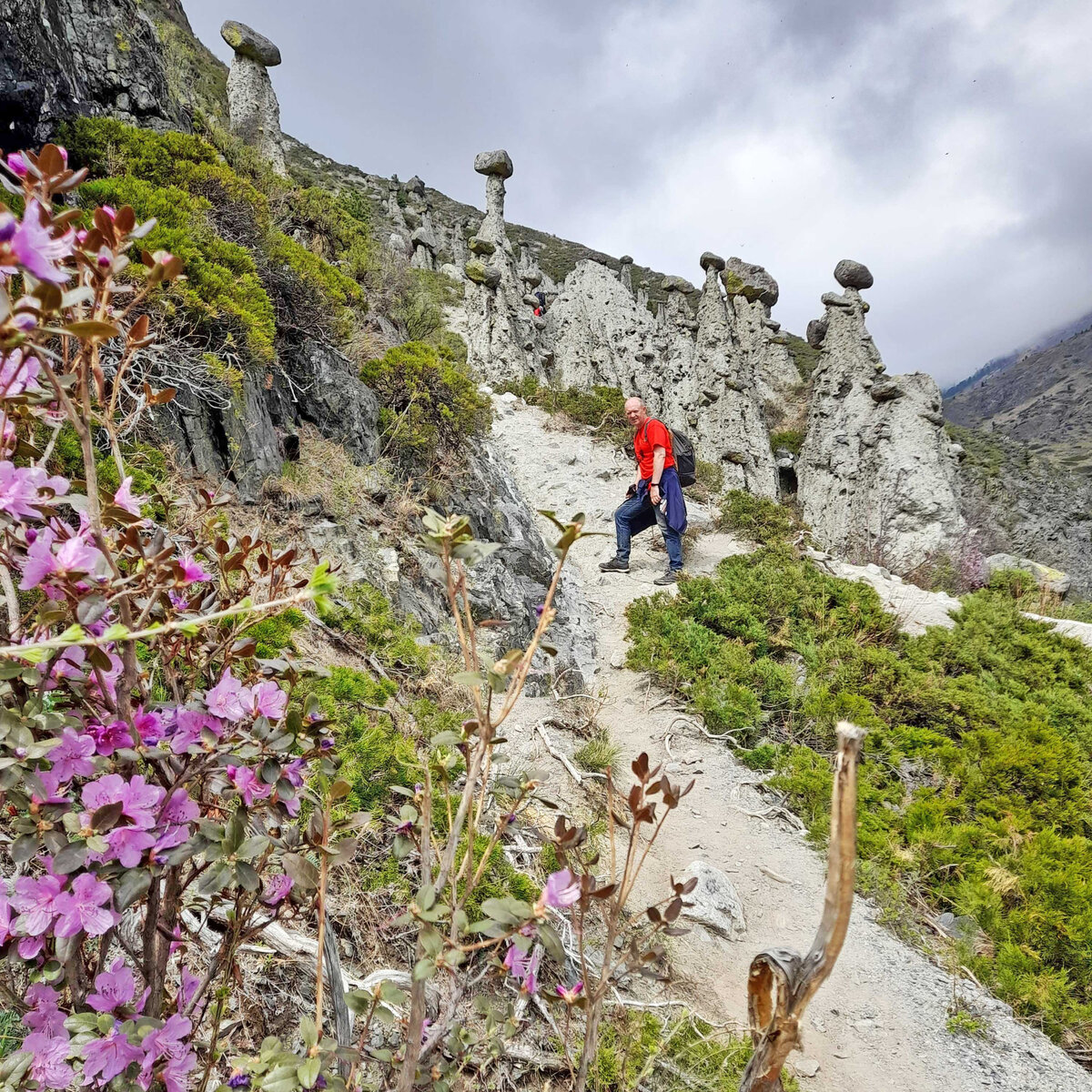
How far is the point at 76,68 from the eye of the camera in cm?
543

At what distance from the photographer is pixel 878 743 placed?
4.75m

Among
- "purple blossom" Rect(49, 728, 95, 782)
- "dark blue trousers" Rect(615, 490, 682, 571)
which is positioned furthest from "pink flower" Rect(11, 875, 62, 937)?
"dark blue trousers" Rect(615, 490, 682, 571)

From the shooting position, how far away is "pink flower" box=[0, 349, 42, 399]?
2.66 ft

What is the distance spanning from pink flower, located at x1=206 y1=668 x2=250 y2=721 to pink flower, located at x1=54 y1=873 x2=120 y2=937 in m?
0.26

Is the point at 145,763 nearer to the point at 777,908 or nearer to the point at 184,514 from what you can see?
the point at 184,514

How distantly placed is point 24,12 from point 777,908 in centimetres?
817

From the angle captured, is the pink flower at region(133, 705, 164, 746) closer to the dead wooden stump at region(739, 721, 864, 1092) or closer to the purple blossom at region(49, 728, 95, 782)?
the purple blossom at region(49, 728, 95, 782)

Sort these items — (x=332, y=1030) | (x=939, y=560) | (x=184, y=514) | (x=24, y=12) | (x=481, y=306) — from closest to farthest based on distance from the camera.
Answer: (x=332, y=1030)
(x=184, y=514)
(x=24, y=12)
(x=939, y=560)
(x=481, y=306)

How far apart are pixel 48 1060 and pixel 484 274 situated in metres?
17.9

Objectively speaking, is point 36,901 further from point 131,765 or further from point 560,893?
point 560,893

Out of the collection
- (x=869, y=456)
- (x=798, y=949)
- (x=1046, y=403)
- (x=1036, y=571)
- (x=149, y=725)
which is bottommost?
(x=798, y=949)

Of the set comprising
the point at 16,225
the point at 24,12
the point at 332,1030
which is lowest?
the point at 332,1030

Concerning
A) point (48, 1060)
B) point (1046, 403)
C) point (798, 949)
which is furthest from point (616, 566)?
point (1046, 403)

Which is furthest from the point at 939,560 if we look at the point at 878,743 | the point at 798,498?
the point at 878,743
